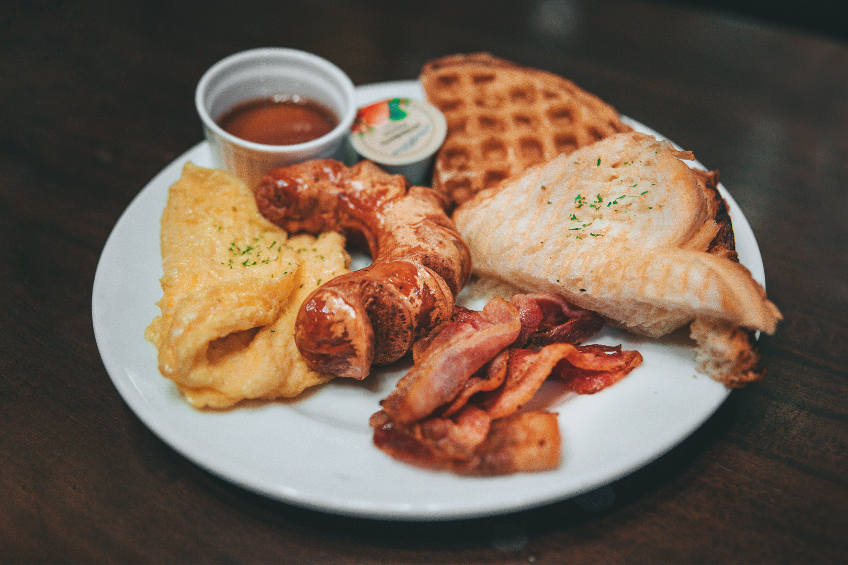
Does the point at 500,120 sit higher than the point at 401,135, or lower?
higher

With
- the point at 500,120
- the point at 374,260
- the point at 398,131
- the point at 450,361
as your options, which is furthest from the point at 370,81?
the point at 450,361

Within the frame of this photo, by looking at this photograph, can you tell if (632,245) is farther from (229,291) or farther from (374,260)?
(229,291)

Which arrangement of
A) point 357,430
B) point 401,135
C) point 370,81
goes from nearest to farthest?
point 357,430
point 401,135
point 370,81

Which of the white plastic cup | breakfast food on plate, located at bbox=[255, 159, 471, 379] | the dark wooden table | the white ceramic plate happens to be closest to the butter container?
the white plastic cup

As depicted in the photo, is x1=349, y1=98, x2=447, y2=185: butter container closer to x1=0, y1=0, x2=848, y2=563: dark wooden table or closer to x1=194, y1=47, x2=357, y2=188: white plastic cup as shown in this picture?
x1=194, y1=47, x2=357, y2=188: white plastic cup

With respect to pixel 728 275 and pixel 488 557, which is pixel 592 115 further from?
pixel 488 557

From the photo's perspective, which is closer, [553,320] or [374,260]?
[553,320]

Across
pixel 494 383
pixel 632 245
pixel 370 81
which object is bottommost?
pixel 494 383

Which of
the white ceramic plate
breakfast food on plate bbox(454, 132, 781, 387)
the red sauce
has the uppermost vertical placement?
breakfast food on plate bbox(454, 132, 781, 387)
